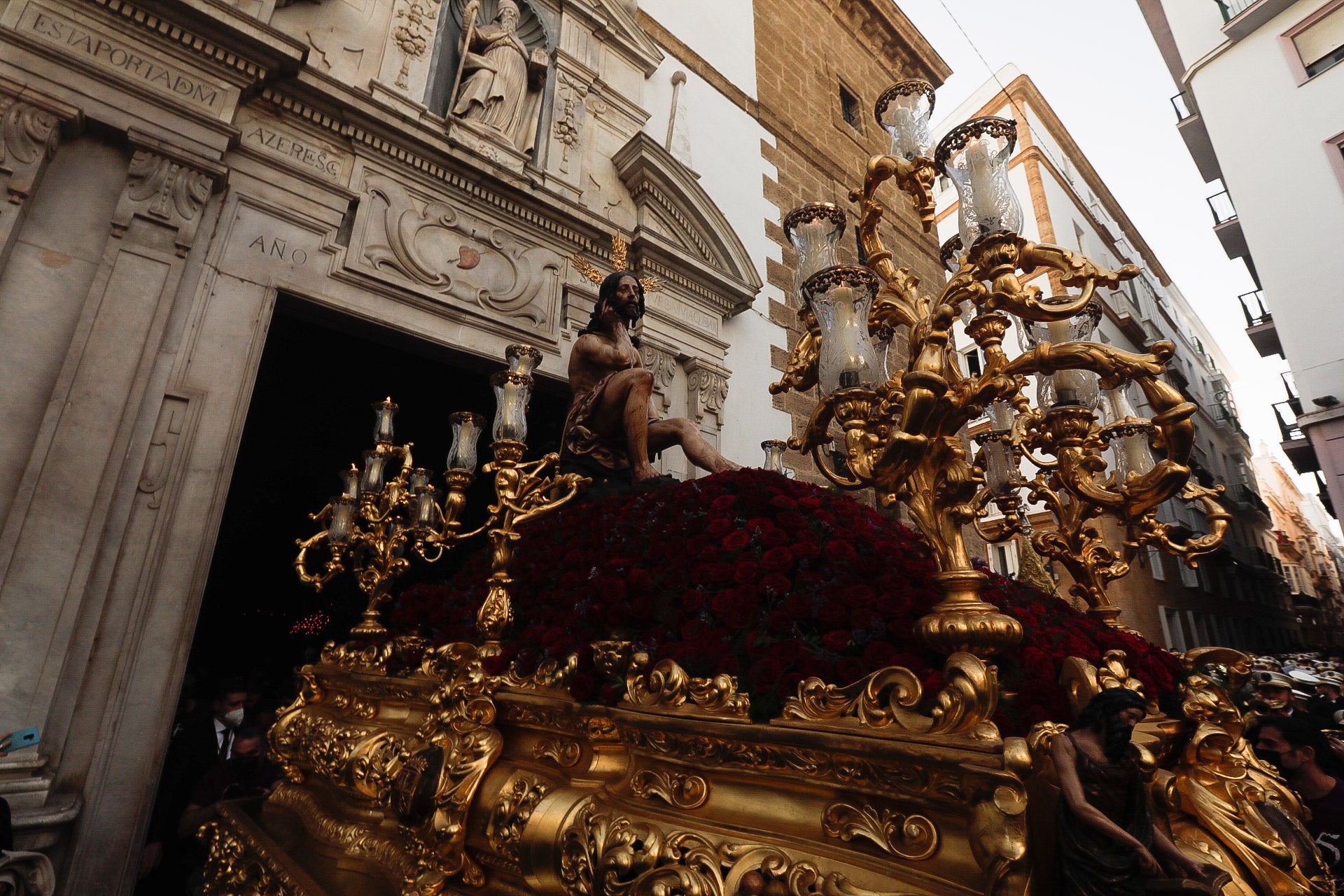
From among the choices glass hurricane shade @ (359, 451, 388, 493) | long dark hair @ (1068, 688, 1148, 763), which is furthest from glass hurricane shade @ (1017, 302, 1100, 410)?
glass hurricane shade @ (359, 451, 388, 493)

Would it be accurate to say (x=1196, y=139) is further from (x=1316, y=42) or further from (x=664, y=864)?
(x=664, y=864)

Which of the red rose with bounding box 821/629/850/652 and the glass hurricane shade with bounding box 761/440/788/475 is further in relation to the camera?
the glass hurricane shade with bounding box 761/440/788/475

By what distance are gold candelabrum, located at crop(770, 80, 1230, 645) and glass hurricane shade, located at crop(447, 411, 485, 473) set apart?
1313mm

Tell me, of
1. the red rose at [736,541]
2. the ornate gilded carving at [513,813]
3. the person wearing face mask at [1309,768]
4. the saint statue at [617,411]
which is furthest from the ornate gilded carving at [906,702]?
the saint statue at [617,411]

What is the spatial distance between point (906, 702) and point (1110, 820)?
295mm

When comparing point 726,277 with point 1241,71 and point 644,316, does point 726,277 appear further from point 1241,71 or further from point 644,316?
point 1241,71

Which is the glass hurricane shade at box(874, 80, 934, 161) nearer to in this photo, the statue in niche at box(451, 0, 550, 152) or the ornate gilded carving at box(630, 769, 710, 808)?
the ornate gilded carving at box(630, 769, 710, 808)

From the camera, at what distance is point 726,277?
6.62m

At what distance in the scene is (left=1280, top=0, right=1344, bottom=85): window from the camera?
1094 centimetres

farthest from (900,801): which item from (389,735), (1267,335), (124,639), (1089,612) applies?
(1267,335)

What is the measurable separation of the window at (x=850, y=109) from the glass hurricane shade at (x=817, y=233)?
31.8 ft

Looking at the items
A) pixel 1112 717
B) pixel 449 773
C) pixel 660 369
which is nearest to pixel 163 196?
pixel 660 369

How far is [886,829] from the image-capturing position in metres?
1.03

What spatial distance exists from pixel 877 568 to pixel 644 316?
4.64 m
